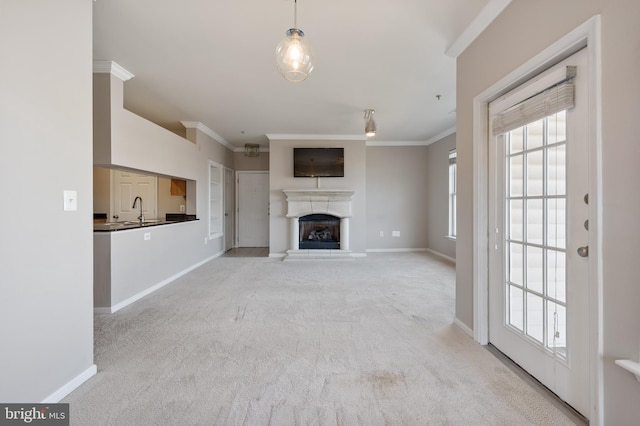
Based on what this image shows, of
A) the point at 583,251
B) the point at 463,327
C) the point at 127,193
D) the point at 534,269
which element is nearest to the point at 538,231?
the point at 534,269

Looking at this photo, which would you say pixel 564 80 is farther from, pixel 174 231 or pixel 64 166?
pixel 174 231

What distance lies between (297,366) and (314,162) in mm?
4758

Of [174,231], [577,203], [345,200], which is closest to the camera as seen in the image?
[577,203]

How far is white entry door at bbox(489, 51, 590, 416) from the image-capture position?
5.19ft

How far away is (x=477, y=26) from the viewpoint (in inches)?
93.5

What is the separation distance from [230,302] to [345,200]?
3562mm

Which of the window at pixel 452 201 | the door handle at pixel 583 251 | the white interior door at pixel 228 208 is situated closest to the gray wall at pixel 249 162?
the white interior door at pixel 228 208

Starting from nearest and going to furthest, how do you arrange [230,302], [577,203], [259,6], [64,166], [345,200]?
[577,203]
[64,166]
[259,6]
[230,302]
[345,200]

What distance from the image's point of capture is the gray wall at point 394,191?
285 inches

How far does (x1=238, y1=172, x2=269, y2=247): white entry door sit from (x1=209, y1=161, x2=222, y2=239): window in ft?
3.30

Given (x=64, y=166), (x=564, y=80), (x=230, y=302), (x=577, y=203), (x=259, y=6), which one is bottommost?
(x=230, y=302)

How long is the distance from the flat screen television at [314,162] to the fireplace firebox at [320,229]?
0.93 meters

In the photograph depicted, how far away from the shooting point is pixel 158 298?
3.60 m

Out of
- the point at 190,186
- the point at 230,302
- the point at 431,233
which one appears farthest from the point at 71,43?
the point at 431,233
